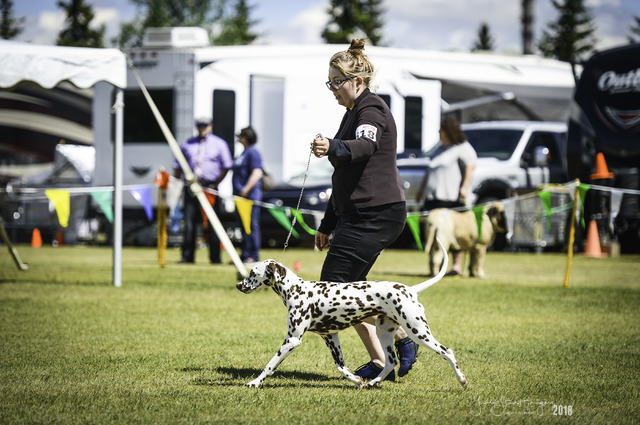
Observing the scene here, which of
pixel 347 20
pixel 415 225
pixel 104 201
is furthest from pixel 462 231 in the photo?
pixel 347 20

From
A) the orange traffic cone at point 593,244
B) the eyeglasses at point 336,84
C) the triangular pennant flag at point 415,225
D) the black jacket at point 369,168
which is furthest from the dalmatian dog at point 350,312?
the orange traffic cone at point 593,244

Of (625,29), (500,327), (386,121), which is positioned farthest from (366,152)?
(625,29)

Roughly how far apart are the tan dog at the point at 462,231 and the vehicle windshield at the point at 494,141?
4.73m

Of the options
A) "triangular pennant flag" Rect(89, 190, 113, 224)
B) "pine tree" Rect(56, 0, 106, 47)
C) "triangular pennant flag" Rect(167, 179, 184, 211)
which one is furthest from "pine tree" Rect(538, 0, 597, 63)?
"triangular pennant flag" Rect(89, 190, 113, 224)

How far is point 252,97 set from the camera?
17.0m

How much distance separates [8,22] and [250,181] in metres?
56.6

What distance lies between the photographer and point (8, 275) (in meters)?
11.6

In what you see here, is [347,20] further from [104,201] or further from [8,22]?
[104,201]

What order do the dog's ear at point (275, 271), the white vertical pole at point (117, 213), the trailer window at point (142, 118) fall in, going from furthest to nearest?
the trailer window at point (142, 118) < the white vertical pole at point (117, 213) < the dog's ear at point (275, 271)

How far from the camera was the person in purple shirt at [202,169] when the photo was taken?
1358cm

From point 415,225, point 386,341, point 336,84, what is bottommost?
point 386,341

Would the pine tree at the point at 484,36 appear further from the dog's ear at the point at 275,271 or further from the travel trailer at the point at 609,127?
the dog's ear at the point at 275,271

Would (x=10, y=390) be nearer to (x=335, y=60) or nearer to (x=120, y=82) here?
(x=335, y=60)

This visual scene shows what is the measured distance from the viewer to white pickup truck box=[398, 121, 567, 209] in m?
16.0
